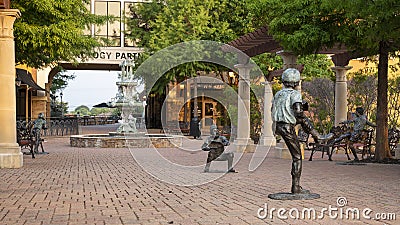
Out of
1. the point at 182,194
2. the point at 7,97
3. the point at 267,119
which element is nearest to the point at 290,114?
the point at 182,194

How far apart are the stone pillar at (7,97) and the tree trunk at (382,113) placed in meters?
9.35

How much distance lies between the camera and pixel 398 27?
13.2 meters

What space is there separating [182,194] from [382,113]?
8.58 metres

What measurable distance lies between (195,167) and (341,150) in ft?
27.2

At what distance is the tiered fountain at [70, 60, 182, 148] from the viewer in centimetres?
2567

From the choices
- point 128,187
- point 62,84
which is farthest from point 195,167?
point 62,84

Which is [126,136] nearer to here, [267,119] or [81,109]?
[267,119]

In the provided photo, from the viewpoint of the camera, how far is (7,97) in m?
15.7

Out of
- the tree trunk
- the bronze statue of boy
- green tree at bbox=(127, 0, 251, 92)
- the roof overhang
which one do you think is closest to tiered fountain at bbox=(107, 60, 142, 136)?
green tree at bbox=(127, 0, 251, 92)

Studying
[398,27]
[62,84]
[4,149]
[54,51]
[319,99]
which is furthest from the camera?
[62,84]

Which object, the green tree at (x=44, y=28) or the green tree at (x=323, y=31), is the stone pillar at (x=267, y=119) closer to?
the green tree at (x=323, y=31)

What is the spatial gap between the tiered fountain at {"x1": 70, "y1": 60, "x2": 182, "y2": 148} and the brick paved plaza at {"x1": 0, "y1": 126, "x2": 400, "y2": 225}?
9.30 m

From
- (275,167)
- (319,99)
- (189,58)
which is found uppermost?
(189,58)

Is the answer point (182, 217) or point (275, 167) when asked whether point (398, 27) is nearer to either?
point (275, 167)
